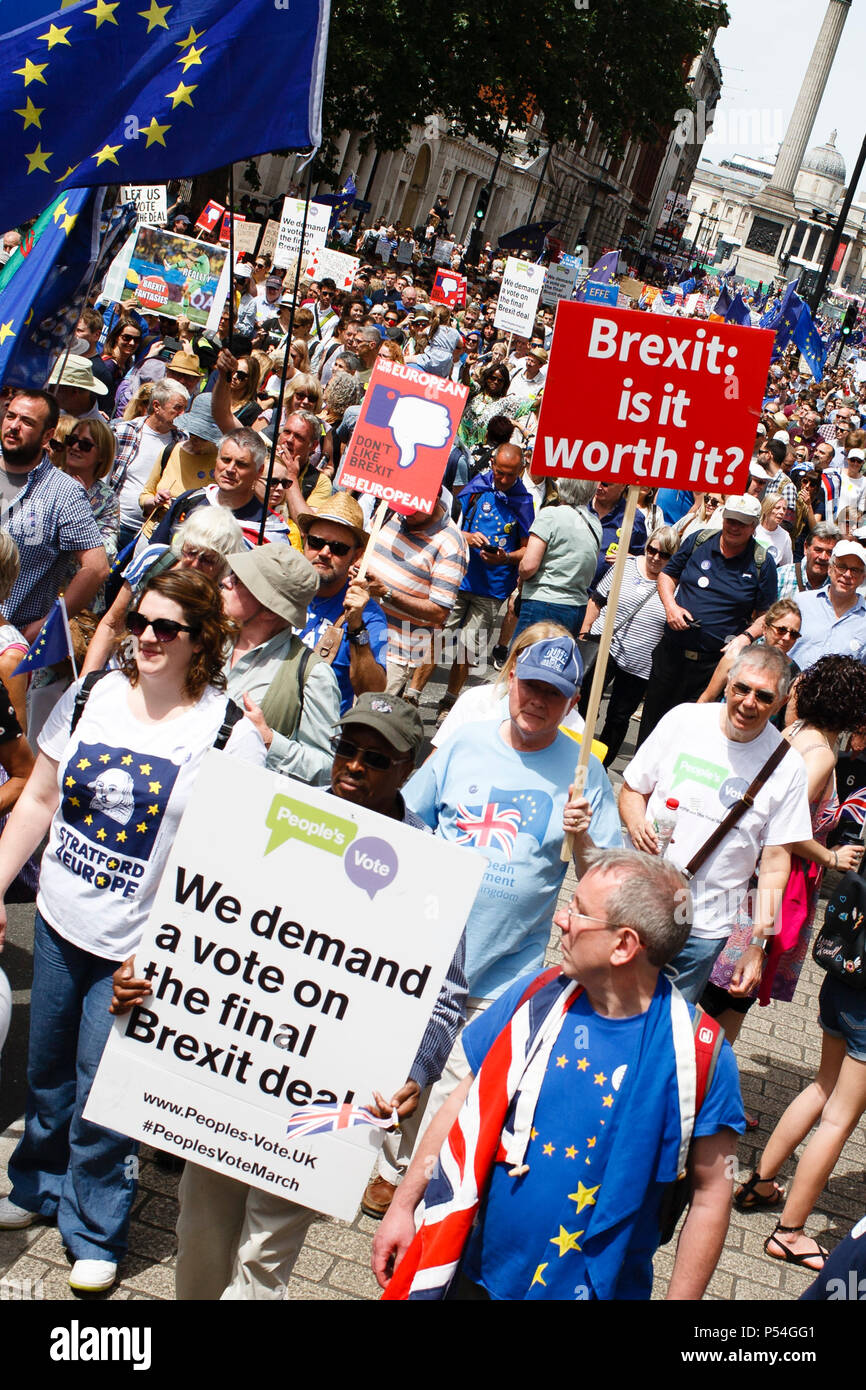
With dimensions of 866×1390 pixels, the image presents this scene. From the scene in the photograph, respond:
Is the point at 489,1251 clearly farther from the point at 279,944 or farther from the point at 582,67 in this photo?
the point at 582,67

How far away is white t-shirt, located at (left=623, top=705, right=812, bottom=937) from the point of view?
4668 mm

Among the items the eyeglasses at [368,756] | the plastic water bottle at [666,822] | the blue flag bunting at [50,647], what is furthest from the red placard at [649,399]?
the blue flag bunting at [50,647]

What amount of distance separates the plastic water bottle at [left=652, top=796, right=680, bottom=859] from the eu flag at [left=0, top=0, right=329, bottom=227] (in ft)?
8.08

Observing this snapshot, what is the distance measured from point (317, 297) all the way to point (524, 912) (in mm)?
13576

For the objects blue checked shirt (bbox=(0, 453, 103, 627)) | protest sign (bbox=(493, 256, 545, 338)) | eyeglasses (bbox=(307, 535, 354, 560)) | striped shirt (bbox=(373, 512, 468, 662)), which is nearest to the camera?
blue checked shirt (bbox=(0, 453, 103, 627))

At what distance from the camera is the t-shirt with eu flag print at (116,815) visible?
3533 mm

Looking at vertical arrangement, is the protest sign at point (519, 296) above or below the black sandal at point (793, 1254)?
above

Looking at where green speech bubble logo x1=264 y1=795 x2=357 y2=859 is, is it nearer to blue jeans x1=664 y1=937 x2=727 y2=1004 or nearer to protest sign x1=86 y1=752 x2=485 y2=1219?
protest sign x1=86 y1=752 x2=485 y2=1219

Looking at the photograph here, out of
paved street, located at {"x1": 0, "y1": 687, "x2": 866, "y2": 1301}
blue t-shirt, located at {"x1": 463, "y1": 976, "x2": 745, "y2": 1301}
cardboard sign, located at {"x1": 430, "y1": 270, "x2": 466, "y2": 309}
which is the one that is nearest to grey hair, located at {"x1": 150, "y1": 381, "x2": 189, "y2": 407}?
paved street, located at {"x1": 0, "y1": 687, "x2": 866, "y2": 1301}

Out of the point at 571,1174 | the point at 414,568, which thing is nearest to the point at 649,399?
the point at 571,1174

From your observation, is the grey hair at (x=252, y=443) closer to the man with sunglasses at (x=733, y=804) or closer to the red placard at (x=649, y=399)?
the red placard at (x=649, y=399)

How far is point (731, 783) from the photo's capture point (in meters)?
4.67

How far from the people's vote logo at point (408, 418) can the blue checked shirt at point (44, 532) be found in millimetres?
2447

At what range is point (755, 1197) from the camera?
4977 mm
